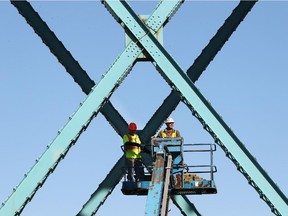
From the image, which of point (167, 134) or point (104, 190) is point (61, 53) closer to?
point (104, 190)

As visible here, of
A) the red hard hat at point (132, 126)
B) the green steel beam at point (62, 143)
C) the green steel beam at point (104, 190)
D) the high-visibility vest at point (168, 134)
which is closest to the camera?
the green steel beam at point (62, 143)

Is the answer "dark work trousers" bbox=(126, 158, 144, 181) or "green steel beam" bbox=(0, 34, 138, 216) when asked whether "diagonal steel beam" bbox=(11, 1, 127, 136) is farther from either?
"green steel beam" bbox=(0, 34, 138, 216)

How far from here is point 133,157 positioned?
21.5 meters

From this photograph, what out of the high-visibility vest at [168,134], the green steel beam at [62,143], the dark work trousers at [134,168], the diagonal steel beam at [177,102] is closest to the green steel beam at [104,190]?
the diagonal steel beam at [177,102]

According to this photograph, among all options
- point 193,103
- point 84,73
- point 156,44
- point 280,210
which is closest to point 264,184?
point 280,210

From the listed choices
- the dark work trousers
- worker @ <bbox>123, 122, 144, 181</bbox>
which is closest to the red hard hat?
worker @ <bbox>123, 122, 144, 181</bbox>

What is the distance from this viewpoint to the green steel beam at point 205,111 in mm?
19797

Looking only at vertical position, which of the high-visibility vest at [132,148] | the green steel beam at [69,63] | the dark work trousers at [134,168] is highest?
the green steel beam at [69,63]

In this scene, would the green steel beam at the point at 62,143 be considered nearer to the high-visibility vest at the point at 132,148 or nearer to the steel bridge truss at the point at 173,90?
the steel bridge truss at the point at 173,90

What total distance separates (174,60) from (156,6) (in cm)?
135

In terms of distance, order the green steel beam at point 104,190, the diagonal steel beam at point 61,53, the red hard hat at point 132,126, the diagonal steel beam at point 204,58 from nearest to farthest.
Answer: the red hard hat at point 132,126, the green steel beam at point 104,190, the diagonal steel beam at point 61,53, the diagonal steel beam at point 204,58

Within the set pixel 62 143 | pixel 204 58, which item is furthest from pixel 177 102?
pixel 62 143

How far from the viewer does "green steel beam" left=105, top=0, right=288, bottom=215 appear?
779 inches

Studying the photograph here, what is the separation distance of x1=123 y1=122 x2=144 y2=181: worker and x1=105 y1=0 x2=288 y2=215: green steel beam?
81.4 inches
